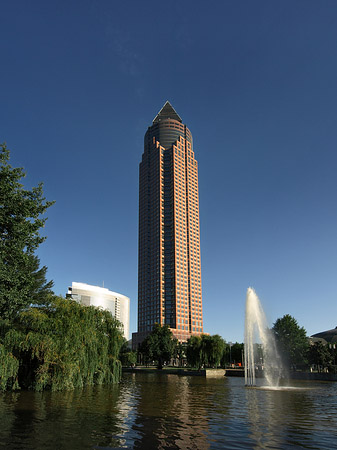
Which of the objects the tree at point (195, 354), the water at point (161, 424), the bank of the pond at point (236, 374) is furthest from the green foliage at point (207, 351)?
the water at point (161, 424)

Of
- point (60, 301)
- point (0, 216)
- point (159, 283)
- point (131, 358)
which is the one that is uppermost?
point (159, 283)

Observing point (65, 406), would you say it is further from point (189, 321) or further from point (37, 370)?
point (189, 321)

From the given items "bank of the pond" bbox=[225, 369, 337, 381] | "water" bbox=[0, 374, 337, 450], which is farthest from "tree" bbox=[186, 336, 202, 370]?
"water" bbox=[0, 374, 337, 450]

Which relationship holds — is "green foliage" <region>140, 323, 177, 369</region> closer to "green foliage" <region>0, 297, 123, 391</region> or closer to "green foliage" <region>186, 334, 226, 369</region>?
"green foliage" <region>186, 334, 226, 369</region>

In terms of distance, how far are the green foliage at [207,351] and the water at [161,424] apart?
55184 millimetres

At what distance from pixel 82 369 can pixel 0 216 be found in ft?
57.3

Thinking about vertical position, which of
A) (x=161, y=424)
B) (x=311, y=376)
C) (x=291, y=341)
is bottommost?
(x=311, y=376)

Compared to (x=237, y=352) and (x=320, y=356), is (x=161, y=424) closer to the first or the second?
(x=320, y=356)

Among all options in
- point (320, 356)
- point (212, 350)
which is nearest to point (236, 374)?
point (212, 350)

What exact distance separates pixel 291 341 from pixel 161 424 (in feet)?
213

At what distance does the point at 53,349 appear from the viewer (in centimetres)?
3241

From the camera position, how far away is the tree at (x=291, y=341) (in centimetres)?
7444

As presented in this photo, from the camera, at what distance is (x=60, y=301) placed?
131 ft

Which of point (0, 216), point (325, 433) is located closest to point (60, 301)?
point (0, 216)
